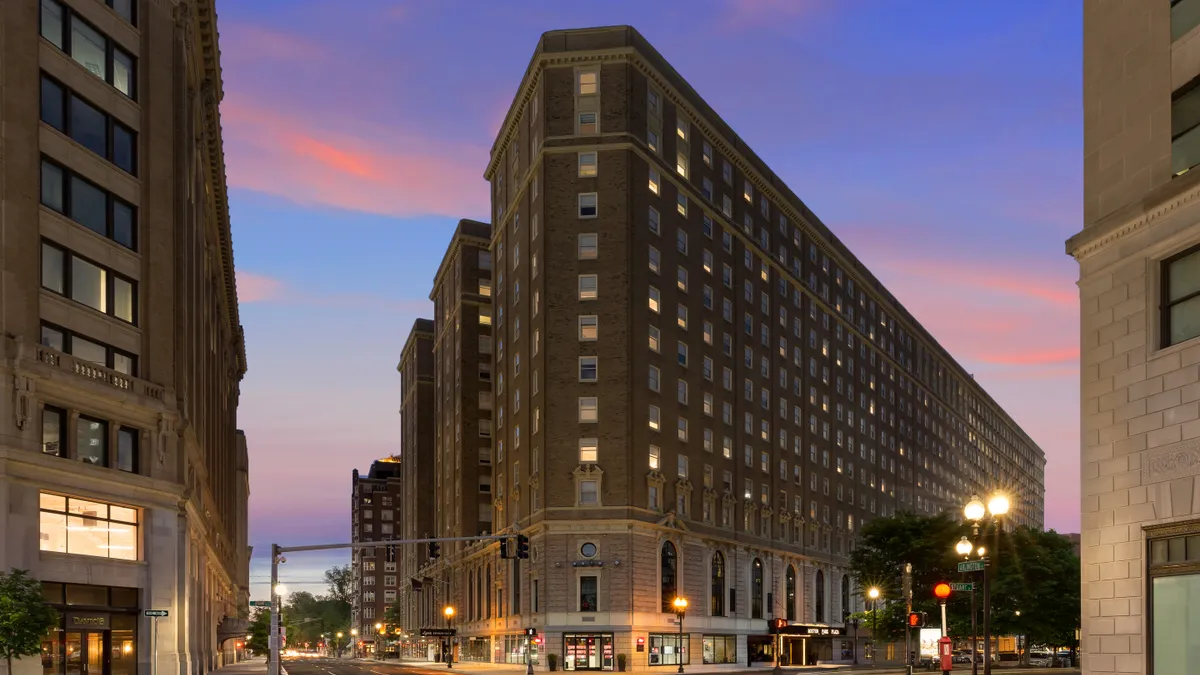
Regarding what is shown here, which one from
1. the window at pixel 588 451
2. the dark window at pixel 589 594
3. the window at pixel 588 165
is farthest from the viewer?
the window at pixel 588 165

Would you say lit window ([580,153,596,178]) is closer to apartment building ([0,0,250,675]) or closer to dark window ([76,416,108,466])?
apartment building ([0,0,250,675])

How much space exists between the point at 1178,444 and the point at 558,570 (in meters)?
77.9

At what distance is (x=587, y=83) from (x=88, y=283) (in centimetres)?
5874

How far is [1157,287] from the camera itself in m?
22.0

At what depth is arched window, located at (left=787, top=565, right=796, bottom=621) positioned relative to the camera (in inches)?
4798

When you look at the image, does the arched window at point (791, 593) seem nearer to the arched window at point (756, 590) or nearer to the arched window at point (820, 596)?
the arched window at point (820, 596)

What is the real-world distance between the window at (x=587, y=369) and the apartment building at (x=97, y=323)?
42.7 metres

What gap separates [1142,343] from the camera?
22.0m

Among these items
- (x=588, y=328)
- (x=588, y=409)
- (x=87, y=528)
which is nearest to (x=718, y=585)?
(x=588, y=409)

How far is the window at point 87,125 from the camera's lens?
155 feet

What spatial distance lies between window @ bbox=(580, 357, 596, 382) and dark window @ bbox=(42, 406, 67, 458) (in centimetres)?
5539

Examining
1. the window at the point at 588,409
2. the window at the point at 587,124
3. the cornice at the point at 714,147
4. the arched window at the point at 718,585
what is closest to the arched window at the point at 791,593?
the arched window at the point at 718,585

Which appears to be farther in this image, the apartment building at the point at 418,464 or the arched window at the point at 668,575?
the apartment building at the point at 418,464

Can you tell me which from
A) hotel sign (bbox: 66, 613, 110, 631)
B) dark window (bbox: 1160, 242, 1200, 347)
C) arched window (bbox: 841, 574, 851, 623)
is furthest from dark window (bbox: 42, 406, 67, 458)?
arched window (bbox: 841, 574, 851, 623)
